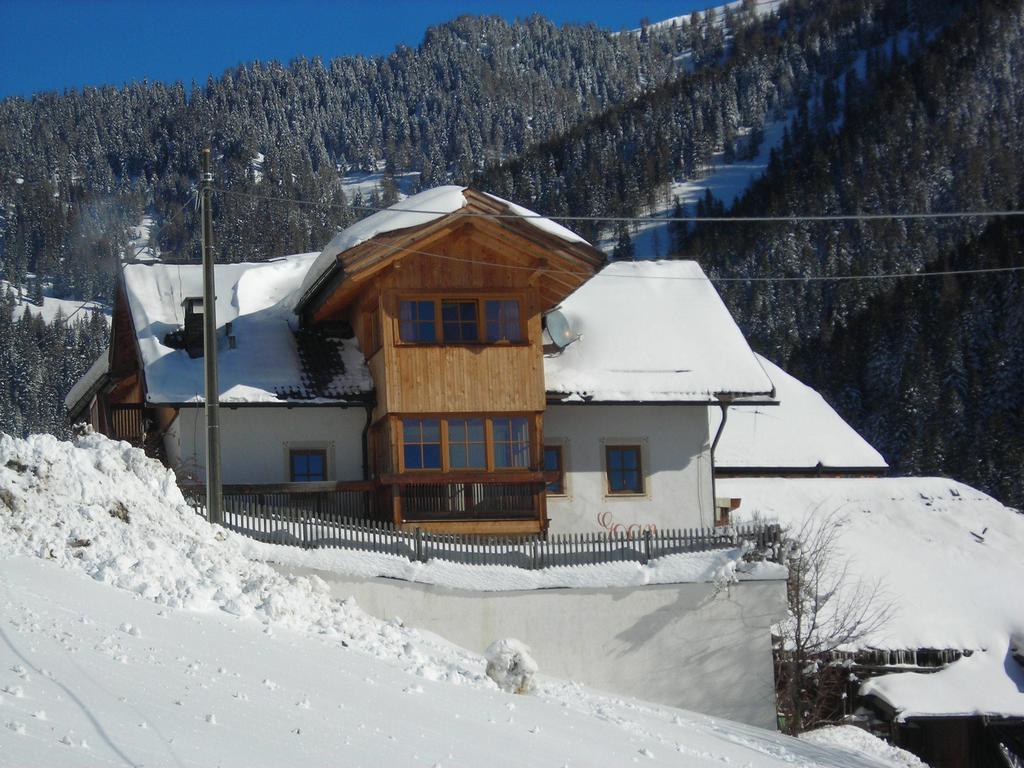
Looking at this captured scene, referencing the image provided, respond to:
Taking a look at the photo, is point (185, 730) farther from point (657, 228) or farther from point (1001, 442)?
point (657, 228)

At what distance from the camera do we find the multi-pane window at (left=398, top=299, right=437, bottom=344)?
91.0ft

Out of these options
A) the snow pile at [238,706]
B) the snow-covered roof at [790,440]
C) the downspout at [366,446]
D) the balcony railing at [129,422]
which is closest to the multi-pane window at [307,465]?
the downspout at [366,446]

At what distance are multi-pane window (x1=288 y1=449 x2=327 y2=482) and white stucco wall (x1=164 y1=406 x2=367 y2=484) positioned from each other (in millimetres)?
121

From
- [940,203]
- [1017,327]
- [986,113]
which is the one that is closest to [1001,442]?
[1017,327]

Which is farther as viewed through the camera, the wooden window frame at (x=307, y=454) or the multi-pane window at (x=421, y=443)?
the wooden window frame at (x=307, y=454)

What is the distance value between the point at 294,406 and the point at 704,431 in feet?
29.0

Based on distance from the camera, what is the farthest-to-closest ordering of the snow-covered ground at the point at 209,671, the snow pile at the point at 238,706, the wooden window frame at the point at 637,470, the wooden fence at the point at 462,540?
the wooden window frame at the point at 637,470 → the wooden fence at the point at 462,540 → the snow-covered ground at the point at 209,671 → the snow pile at the point at 238,706

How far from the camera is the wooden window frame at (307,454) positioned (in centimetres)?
2812

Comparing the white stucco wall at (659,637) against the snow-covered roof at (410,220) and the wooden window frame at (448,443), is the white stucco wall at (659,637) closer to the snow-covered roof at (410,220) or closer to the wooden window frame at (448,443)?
the wooden window frame at (448,443)

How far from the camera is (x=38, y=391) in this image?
11788 cm

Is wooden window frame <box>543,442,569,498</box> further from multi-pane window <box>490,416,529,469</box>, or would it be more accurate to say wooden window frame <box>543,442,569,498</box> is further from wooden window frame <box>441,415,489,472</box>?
wooden window frame <box>441,415,489,472</box>

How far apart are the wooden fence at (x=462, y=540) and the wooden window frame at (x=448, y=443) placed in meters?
1.64

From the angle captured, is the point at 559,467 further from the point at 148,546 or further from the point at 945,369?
the point at 945,369

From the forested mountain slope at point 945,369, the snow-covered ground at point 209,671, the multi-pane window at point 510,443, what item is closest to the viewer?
the snow-covered ground at point 209,671
